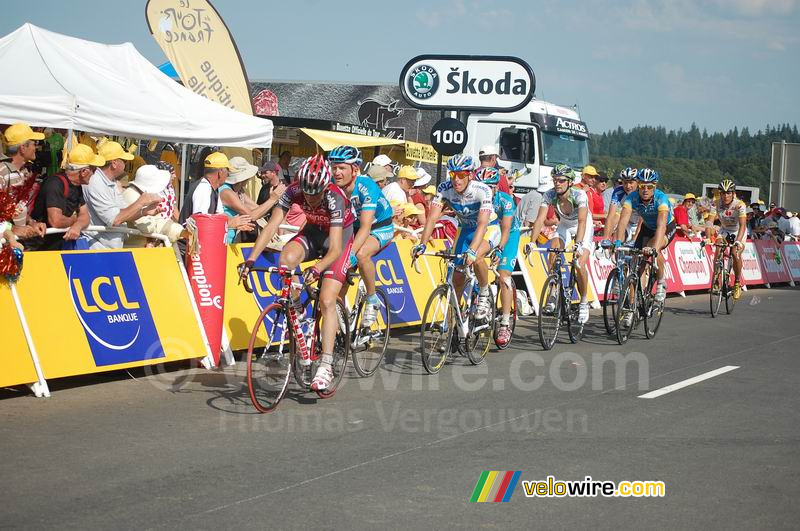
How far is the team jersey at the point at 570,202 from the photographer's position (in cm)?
1232

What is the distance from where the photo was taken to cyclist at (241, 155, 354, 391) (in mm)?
7758

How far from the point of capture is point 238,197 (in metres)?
11.8

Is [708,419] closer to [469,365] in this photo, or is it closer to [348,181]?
[469,365]

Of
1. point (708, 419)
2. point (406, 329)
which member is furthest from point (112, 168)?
point (708, 419)

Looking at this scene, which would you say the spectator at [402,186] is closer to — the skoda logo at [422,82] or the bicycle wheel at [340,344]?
the skoda logo at [422,82]

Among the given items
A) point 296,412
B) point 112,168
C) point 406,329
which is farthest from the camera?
point 406,329

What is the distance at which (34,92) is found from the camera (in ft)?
37.4

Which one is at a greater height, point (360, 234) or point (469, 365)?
point (360, 234)

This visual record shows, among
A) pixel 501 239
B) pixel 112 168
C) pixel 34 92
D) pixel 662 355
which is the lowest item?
pixel 662 355

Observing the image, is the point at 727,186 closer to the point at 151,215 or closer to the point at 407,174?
the point at 407,174

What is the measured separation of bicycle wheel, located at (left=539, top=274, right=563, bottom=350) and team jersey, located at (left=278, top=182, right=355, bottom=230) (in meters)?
3.99

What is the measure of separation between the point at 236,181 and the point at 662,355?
5.73 meters

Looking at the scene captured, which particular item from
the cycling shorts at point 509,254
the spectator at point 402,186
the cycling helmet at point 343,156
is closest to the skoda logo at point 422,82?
the spectator at point 402,186

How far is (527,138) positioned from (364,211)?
19.4 meters
